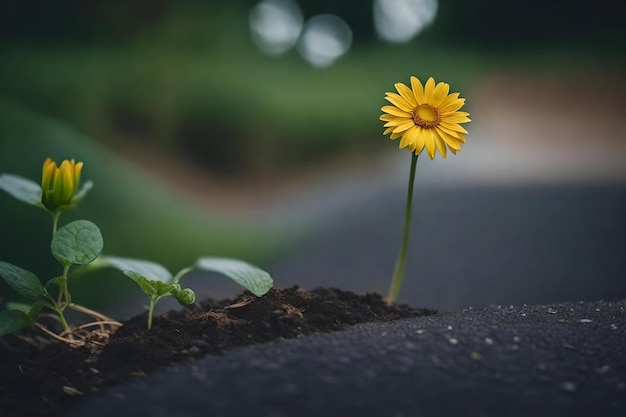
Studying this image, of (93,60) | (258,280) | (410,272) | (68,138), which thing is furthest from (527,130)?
(258,280)

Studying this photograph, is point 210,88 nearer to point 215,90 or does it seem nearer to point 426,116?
point 215,90

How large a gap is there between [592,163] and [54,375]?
3630 mm

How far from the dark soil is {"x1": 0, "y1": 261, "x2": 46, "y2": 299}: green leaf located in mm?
114

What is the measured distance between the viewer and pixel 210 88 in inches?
147

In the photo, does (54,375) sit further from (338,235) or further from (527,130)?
(527,130)

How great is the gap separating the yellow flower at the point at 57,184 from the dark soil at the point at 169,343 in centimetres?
26

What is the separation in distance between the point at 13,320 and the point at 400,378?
651 mm

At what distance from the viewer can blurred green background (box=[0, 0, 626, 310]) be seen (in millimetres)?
2451

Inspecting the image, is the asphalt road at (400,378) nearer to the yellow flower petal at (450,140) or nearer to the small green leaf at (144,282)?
the small green leaf at (144,282)

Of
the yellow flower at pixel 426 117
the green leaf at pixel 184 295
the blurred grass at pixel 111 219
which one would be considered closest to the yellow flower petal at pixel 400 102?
the yellow flower at pixel 426 117

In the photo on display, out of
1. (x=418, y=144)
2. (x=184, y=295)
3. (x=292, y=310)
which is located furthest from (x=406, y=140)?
(x=184, y=295)

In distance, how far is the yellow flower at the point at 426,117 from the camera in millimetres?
1038

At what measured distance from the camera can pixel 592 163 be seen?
3.81 meters

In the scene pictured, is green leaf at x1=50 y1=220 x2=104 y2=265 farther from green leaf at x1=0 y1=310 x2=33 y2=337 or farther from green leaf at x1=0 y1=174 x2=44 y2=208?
green leaf at x1=0 y1=174 x2=44 y2=208
